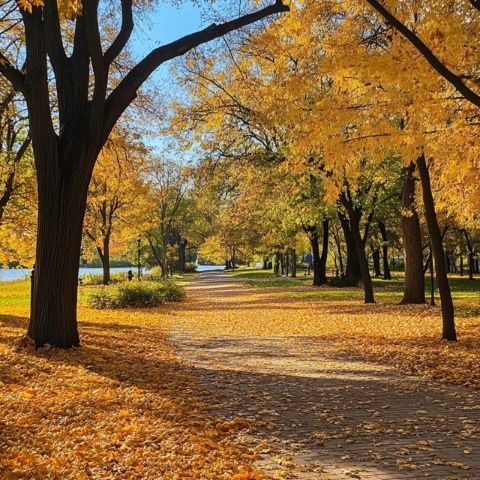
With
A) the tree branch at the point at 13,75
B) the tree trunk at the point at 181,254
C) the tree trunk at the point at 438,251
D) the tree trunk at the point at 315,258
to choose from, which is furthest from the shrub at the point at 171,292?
the tree trunk at the point at 181,254

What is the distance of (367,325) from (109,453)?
9.94 m

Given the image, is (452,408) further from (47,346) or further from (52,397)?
(47,346)

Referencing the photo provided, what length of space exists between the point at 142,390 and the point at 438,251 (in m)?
6.15

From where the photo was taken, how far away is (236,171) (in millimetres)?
23344

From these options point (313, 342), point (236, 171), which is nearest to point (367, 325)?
point (313, 342)

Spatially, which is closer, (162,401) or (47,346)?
(162,401)

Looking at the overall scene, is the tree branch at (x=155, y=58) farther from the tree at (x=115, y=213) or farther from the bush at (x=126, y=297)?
the tree at (x=115, y=213)

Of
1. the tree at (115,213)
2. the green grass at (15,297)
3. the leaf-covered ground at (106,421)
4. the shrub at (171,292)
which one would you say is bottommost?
the green grass at (15,297)

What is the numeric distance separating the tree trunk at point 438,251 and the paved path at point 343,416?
2458 millimetres

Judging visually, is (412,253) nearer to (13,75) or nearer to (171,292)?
(171,292)

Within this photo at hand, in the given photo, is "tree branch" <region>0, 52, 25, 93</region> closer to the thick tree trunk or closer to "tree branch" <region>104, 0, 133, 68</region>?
"tree branch" <region>104, 0, 133, 68</region>

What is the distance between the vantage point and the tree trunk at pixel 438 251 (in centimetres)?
1009

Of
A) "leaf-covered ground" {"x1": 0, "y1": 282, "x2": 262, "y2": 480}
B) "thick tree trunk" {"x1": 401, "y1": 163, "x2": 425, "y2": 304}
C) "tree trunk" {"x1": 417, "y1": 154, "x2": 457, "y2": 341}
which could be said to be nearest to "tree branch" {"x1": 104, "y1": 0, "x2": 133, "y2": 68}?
"leaf-covered ground" {"x1": 0, "y1": 282, "x2": 262, "y2": 480}

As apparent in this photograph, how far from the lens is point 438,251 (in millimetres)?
10078
